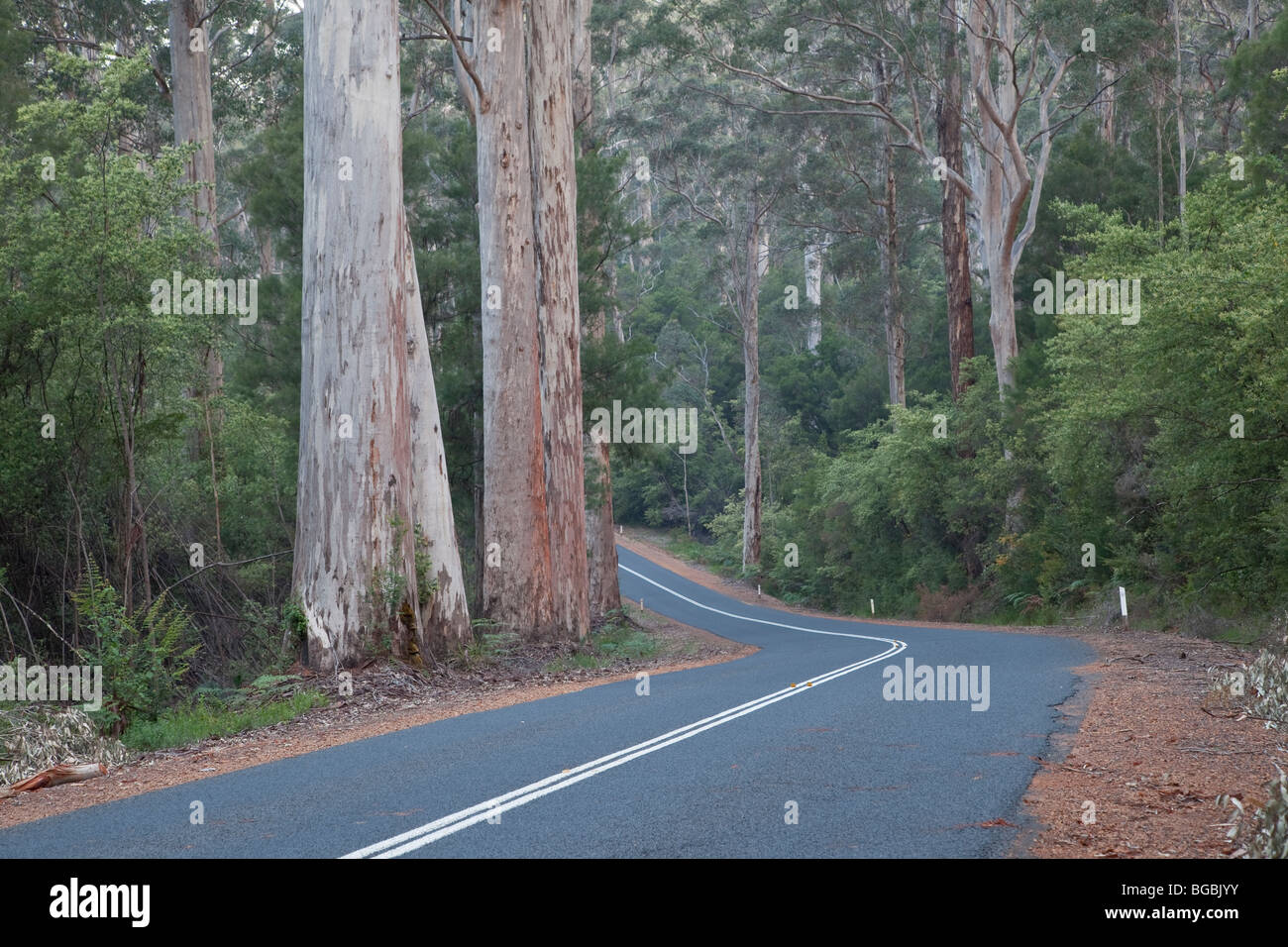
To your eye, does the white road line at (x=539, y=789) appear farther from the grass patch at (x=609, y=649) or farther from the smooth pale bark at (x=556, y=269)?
the smooth pale bark at (x=556, y=269)

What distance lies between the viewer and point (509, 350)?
19859mm

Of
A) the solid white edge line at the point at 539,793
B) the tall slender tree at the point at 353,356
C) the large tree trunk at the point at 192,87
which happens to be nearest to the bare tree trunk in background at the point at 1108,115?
the large tree trunk at the point at 192,87

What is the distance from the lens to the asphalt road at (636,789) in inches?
236

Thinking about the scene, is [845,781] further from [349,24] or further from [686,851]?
[349,24]

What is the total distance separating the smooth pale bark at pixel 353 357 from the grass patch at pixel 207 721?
1.41m

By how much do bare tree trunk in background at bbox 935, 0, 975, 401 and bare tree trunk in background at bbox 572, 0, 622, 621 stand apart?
10.9 metres

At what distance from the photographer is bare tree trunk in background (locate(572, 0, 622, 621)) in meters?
29.2

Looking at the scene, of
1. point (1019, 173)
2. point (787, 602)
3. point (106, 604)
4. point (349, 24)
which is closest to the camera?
point (106, 604)

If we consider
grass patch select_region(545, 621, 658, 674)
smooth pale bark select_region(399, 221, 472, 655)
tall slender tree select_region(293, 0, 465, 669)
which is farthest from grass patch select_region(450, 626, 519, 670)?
tall slender tree select_region(293, 0, 465, 669)

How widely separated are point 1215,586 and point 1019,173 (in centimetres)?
1361

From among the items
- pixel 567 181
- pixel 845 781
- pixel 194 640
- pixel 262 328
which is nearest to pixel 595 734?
pixel 845 781

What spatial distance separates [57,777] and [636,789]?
4327 millimetres

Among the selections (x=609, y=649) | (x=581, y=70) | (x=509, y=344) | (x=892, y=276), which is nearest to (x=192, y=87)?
(x=581, y=70)

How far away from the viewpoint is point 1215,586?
69.8 ft
